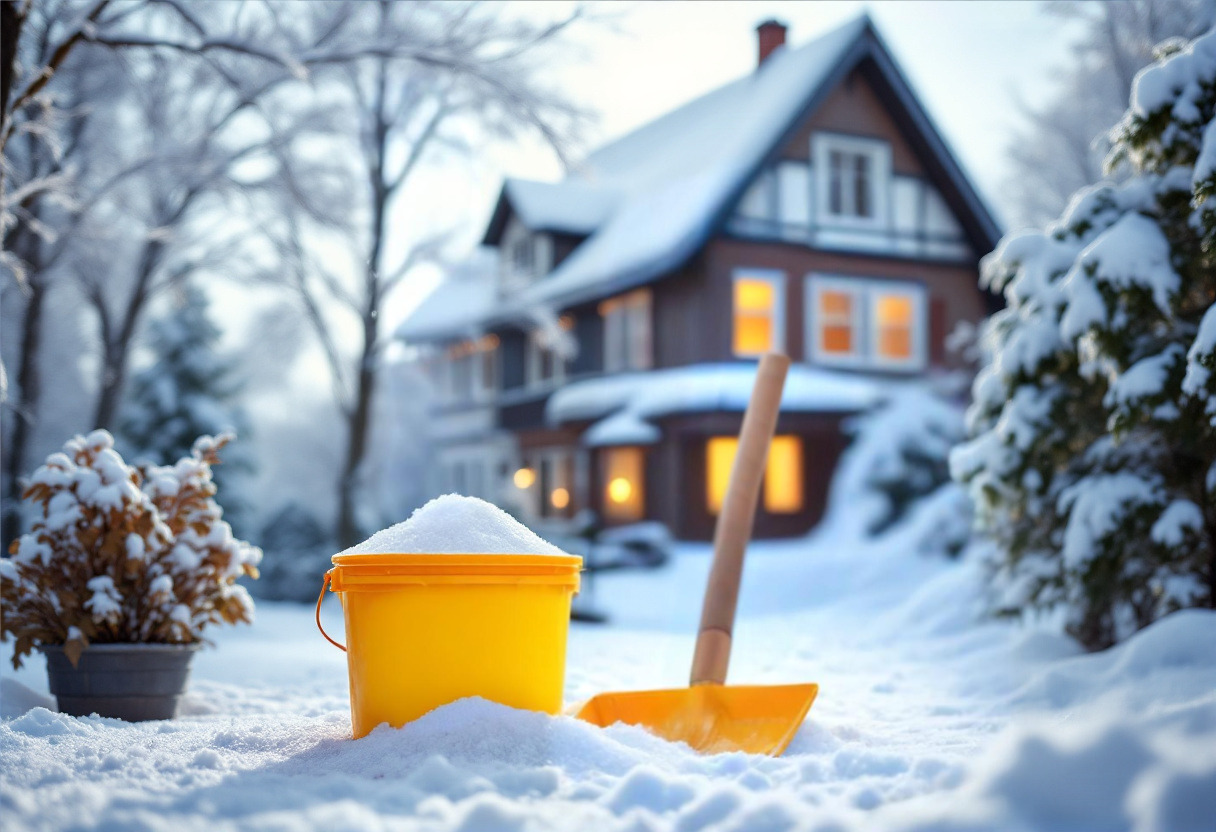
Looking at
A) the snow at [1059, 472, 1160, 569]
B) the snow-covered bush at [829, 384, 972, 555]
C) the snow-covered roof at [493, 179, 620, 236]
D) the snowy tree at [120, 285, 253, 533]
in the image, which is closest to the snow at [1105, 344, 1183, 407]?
the snow at [1059, 472, 1160, 569]

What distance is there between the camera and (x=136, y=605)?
5.33 metres

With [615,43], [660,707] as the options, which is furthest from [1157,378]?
[615,43]

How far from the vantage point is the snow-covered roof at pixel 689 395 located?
17.1 meters

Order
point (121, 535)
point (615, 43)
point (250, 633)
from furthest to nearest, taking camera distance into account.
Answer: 1. point (250, 633)
2. point (615, 43)
3. point (121, 535)

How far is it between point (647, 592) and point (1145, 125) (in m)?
9.76

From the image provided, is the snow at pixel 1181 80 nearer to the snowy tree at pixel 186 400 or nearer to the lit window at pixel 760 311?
the lit window at pixel 760 311

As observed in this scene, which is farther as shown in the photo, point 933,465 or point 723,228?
point 723,228

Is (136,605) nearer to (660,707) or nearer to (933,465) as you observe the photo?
(660,707)

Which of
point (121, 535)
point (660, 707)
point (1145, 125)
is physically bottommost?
point (660, 707)

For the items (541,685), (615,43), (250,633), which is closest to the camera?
(541,685)

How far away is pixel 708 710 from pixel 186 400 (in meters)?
19.4

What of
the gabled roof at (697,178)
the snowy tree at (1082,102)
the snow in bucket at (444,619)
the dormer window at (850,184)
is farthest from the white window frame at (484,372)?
the snow in bucket at (444,619)

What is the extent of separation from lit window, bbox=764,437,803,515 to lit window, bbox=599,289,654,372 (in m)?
2.68

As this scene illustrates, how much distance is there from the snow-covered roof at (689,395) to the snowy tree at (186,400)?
7.19m
